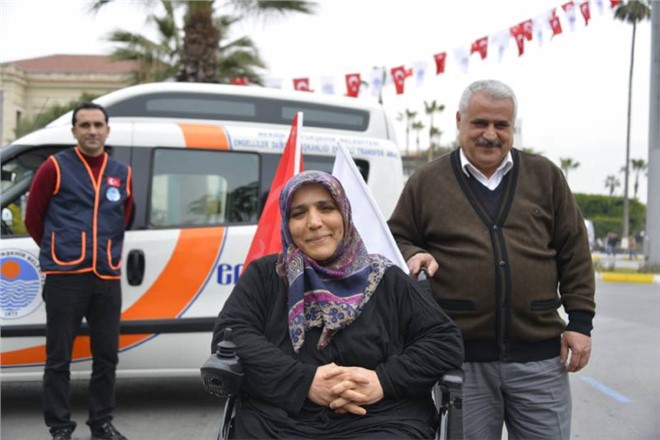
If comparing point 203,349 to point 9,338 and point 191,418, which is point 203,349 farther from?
point 9,338

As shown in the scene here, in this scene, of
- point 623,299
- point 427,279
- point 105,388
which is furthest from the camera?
point 623,299

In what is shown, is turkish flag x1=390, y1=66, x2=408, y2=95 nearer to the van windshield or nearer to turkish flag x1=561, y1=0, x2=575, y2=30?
turkish flag x1=561, y1=0, x2=575, y2=30

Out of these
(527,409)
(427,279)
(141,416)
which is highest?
(427,279)

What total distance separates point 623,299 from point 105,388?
37.3ft

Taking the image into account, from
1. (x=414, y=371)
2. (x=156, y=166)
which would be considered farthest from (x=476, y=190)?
(x=156, y=166)

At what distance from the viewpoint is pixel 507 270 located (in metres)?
2.90

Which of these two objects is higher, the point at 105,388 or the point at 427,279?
the point at 427,279

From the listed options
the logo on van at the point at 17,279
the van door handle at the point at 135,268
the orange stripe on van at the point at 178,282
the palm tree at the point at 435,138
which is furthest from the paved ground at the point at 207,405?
the palm tree at the point at 435,138

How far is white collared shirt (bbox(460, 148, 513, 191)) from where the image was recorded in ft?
9.89

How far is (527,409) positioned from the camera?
297 centimetres

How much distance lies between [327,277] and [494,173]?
805 millimetres

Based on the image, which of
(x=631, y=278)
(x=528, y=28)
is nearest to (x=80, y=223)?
(x=528, y=28)

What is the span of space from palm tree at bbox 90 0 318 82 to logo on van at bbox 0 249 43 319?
1103 cm

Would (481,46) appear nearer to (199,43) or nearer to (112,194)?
(199,43)
